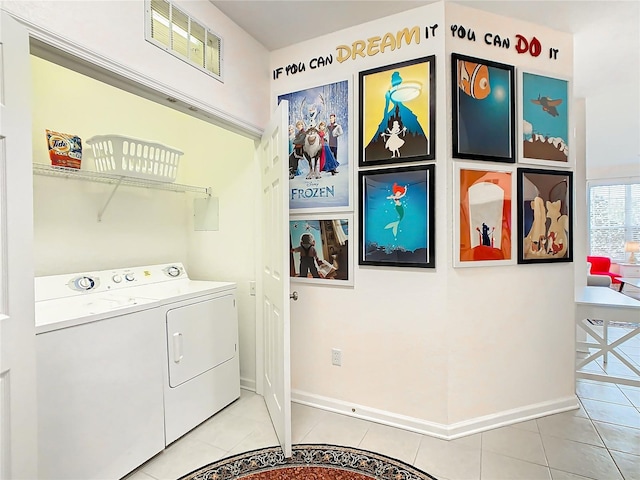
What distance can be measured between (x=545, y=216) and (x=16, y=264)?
2.82 m

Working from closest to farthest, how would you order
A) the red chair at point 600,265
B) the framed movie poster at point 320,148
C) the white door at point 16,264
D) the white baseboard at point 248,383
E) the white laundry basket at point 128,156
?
the white door at point 16,264, the white laundry basket at point 128,156, the framed movie poster at point 320,148, the white baseboard at point 248,383, the red chair at point 600,265

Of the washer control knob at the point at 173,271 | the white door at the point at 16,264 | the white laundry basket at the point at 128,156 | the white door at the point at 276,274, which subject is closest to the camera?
the white door at the point at 16,264

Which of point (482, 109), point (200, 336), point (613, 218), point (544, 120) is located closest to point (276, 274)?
point (200, 336)

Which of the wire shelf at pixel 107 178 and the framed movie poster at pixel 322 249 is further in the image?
the framed movie poster at pixel 322 249

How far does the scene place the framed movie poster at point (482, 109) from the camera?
2.08 meters

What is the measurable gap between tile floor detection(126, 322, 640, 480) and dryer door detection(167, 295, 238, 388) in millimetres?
393

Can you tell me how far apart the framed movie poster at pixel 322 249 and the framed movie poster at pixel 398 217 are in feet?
0.40

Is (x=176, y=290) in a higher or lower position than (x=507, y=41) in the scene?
lower

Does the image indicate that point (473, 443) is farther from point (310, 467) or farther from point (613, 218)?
point (613, 218)

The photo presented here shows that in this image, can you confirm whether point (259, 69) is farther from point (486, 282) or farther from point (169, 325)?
point (486, 282)

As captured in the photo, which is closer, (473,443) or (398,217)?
(473,443)

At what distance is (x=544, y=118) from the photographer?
2.29m

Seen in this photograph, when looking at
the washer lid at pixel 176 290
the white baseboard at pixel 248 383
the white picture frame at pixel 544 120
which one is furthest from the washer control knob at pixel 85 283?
the white picture frame at pixel 544 120

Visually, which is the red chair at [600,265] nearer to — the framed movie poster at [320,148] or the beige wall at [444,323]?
the beige wall at [444,323]
